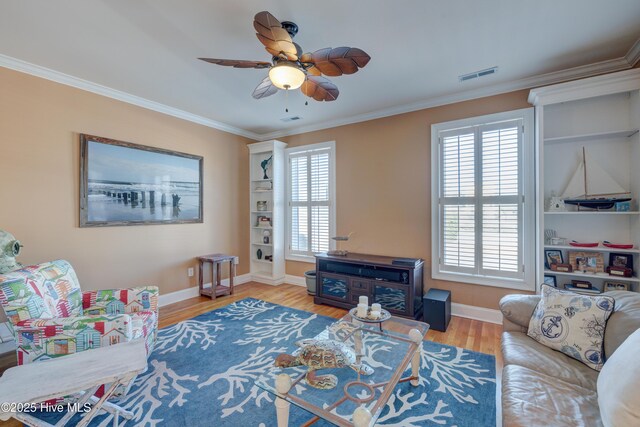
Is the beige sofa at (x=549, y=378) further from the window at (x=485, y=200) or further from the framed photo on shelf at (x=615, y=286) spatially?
the window at (x=485, y=200)

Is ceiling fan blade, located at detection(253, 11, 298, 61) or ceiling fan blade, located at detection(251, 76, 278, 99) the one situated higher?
ceiling fan blade, located at detection(253, 11, 298, 61)

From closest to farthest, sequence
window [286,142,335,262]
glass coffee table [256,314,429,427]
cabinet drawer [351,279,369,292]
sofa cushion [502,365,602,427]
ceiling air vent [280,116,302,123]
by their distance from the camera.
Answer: sofa cushion [502,365,602,427] < glass coffee table [256,314,429,427] < cabinet drawer [351,279,369,292] < ceiling air vent [280,116,302,123] < window [286,142,335,262]

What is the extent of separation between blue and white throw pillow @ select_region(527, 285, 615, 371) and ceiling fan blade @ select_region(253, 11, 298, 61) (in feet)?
8.26

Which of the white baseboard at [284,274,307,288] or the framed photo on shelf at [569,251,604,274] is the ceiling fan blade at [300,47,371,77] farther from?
the white baseboard at [284,274,307,288]

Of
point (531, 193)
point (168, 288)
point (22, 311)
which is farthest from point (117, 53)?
point (531, 193)

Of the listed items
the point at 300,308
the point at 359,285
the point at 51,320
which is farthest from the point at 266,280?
the point at 51,320

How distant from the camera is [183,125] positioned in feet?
13.8

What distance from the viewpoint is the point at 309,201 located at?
4.84 meters

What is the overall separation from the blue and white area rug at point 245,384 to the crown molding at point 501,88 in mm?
2965

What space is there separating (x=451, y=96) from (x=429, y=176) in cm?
105

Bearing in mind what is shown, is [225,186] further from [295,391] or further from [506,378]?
[506,378]

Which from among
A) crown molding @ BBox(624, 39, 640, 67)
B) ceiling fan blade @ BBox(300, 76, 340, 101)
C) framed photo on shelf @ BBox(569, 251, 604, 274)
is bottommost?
framed photo on shelf @ BBox(569, 251, 604, 274)

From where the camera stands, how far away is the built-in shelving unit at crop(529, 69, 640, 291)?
8.46 feet

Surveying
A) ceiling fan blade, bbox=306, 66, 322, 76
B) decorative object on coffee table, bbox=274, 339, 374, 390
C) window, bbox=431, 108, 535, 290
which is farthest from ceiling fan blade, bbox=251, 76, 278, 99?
window, bbox=431, 108, 535, 290
